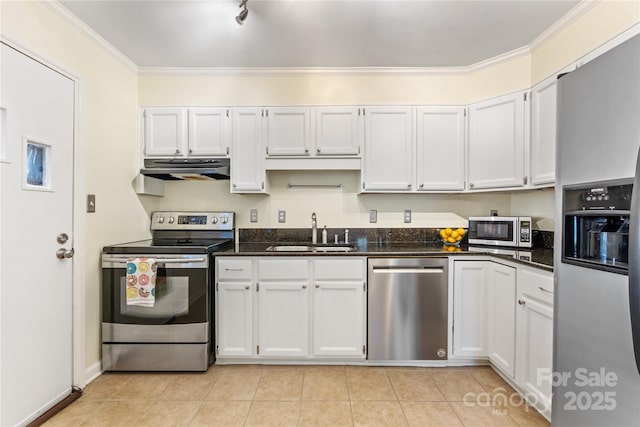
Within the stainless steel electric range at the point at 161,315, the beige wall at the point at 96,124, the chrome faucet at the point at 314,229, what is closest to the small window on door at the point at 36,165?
the beige wall at the point at 96,124

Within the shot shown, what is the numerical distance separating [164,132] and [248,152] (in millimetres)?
770

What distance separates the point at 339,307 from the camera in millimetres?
2426

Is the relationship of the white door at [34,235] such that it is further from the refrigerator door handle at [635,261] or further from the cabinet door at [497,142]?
the cabinet door at [497,142]

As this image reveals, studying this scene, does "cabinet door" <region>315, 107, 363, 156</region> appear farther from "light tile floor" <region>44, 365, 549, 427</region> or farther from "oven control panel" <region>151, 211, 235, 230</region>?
"light tile floor" <region>44, 365, 549, 427</region>

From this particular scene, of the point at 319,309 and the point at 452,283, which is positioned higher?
the point at 452,283

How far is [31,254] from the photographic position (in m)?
1.76

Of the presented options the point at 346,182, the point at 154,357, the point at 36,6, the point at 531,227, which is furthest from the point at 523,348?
the point at 36,6

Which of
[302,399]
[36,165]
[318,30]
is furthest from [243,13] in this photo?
[302,399]

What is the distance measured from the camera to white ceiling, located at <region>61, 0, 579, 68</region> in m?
1.95

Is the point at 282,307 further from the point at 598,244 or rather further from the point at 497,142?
the point at 497,142

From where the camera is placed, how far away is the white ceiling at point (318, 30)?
6.39 ft

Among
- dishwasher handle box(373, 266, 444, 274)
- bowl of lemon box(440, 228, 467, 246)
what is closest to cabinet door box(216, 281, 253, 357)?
dishwasher handle box(373, 266, 444, 274)

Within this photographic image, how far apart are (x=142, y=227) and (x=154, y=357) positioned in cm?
114

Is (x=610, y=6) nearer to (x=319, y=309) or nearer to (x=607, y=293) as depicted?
(x=607, y=293)
